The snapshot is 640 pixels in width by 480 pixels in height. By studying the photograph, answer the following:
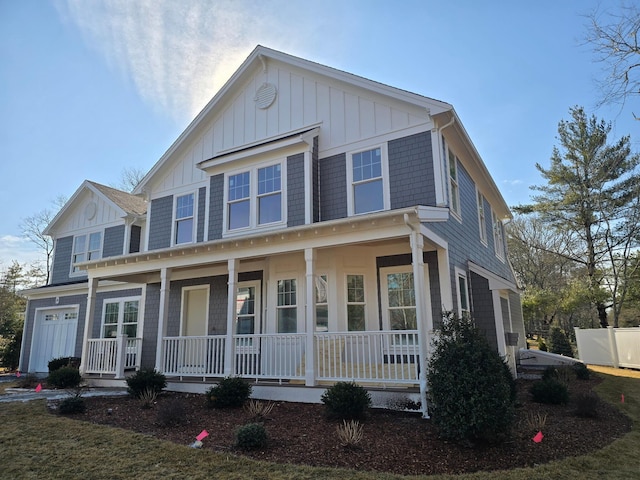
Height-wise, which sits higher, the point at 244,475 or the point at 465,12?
the point at 465,12

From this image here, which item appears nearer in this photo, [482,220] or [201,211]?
[201,211]

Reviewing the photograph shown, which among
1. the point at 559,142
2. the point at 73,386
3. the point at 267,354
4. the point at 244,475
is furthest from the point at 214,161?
the point at 559,142

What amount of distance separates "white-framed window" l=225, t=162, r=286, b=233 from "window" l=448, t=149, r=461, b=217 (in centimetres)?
452

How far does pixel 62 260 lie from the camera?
1845 centimetres

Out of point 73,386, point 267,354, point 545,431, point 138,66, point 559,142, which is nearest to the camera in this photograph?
point 545,431

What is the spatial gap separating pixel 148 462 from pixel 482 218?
12993 mm

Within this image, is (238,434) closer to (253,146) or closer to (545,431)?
(545,431)

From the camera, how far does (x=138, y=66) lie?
12.1 m

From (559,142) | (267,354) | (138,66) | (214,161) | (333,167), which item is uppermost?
(559,142)

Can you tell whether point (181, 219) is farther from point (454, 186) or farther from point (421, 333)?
point (421, 333)

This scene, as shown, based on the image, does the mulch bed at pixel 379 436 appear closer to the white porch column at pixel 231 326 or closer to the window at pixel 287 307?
the white porch column at pixel 231 326

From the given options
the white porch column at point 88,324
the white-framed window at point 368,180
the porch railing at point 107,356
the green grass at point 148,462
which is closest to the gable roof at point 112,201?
the white porch column at point 88,324

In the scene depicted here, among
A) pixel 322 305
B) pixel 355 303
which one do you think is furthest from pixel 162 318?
pixel 355 303

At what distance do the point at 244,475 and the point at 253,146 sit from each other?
376 inches
